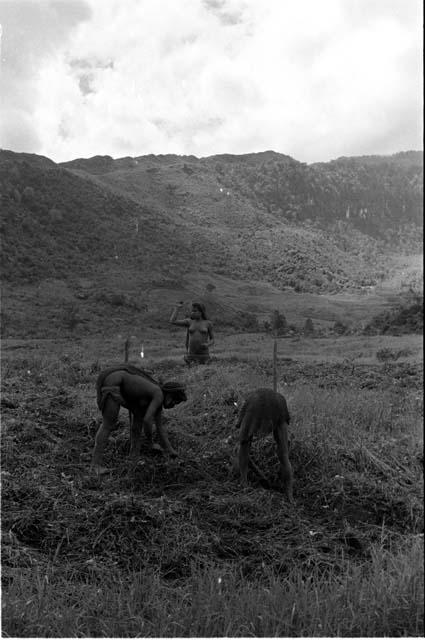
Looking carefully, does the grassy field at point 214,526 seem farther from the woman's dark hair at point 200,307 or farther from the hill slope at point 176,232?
the hill slope at point 176,232

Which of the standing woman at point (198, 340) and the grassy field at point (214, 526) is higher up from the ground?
the standing woman at point (198, 340)

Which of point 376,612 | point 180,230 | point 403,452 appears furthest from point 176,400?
point 180,230

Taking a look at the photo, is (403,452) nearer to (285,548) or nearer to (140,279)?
(285,548)

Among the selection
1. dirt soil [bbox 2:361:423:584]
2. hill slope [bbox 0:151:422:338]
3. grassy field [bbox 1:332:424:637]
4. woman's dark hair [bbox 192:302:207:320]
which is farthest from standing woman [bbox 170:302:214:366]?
hill slope [bbox 0:151:422:338]

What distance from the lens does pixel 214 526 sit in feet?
12.9

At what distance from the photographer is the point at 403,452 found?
4352 millimetres

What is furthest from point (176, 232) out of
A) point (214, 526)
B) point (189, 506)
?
point (214, 526)

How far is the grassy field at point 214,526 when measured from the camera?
235cm

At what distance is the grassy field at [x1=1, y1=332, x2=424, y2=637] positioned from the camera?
235cm

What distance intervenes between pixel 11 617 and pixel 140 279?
36.1 metres

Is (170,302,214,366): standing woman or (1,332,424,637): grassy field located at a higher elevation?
(170,302,214,366): standing woman

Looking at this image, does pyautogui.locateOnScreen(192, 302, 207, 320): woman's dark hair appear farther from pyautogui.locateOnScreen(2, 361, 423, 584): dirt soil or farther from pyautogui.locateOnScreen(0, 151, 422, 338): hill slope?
pyautogui.locateOnScreen(0, 151, 422, 338): hill slope

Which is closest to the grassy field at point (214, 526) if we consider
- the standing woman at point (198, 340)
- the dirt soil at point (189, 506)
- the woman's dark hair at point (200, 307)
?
the dirt soil at point (189, 506)

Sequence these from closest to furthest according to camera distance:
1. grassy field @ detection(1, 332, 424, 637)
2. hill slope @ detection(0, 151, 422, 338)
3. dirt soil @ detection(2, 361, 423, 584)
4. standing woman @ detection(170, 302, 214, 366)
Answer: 1. grassy field @ detection(1, 332, 424, 637)
2. dirt soil @ detection(2, 361, 423, 584)
3. standing woman @ detection(170, 302, 214, 366)
4. hill slope @ detection(0, 151, 422, 338)
